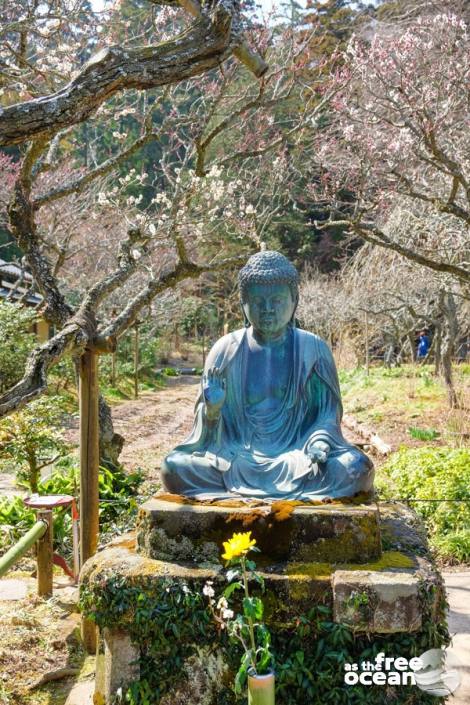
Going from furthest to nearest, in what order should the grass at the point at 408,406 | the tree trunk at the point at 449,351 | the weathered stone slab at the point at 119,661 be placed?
the tree trunk at the point at 449,351 → the grass at the point at 408,406 → the weathered stone slab at the point at 119,661

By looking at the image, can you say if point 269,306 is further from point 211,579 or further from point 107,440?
point 107,440

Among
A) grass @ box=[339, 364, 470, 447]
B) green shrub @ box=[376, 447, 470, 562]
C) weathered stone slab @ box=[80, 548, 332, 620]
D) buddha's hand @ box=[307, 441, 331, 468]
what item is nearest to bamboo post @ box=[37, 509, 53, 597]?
weathered stone slab @ box=[80, 548, 332, 620]

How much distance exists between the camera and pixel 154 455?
1074cm

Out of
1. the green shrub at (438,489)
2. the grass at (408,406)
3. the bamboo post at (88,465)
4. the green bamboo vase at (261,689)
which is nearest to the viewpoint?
the green bamboo vase at (261,689)

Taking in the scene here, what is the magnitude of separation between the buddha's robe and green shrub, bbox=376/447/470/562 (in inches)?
71.5

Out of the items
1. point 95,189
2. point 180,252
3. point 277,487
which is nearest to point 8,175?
point 95,189

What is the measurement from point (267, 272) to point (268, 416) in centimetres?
94

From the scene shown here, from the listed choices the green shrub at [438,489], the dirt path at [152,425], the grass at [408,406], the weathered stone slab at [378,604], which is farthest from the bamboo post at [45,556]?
the grass at [408,406]

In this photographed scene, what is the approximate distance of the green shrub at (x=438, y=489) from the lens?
6250 millimetres

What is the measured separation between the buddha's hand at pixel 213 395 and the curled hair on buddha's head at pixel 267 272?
0.62 meters

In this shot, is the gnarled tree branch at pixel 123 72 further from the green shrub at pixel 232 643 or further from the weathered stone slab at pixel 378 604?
the weathered stone slab at pixel 378 604

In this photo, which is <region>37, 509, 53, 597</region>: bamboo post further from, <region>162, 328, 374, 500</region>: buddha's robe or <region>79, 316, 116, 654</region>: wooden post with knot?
<region>162, 328, 374, 500</region>: buddha's robe

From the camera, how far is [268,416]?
4.18 m

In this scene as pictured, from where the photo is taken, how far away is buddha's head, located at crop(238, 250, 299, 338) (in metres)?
4.18
